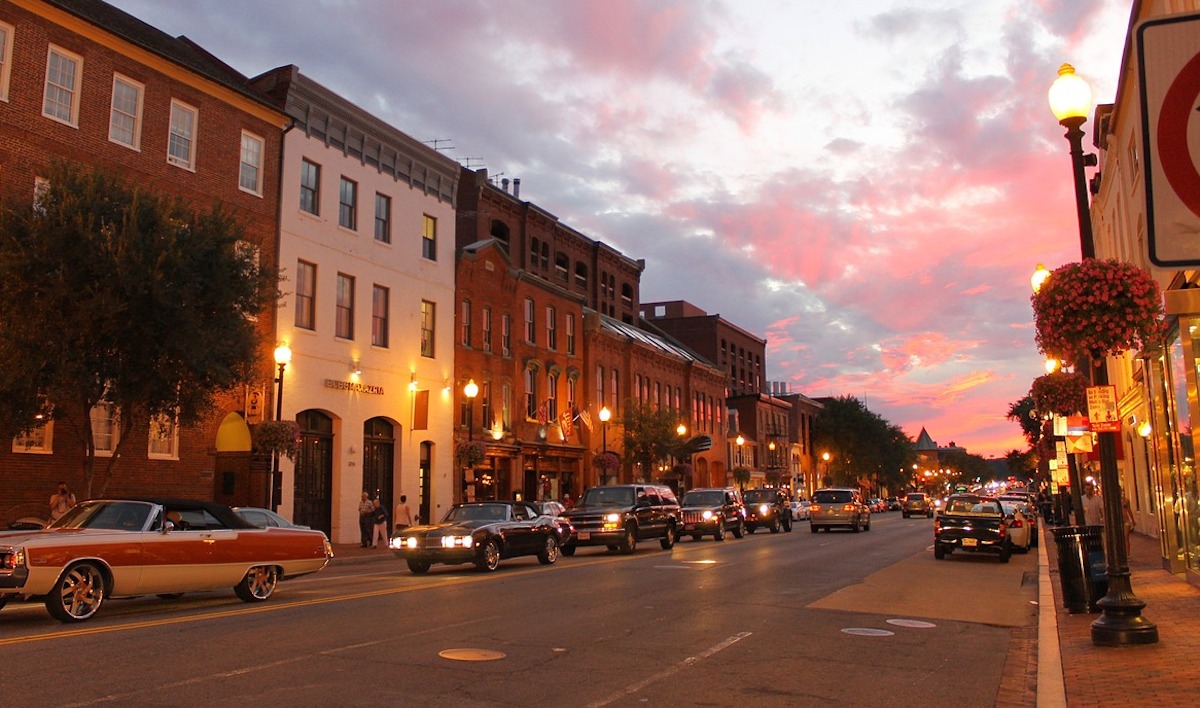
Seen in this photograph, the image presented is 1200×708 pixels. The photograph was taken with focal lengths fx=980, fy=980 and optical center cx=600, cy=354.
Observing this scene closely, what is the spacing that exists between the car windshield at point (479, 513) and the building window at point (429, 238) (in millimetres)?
18270

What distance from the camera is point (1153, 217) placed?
2.85 m

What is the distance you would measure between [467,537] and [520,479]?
2279 centimetres

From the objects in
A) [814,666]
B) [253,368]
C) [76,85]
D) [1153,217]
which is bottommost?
[814,666]

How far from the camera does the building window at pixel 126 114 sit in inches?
1024

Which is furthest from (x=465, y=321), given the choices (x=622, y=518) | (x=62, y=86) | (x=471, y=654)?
(x=471, y=654)

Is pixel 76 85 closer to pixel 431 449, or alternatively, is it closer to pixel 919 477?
pixel 431 449

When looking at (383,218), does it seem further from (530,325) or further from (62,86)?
(62,86)

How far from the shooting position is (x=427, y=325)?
38438 millimetres

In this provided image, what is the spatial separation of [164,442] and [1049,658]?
23.3 meters

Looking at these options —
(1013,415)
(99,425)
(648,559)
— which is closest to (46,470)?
(99,425)

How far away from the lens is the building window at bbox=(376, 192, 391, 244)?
119 feet

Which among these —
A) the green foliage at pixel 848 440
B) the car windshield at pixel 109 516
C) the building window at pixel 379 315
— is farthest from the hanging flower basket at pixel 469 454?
the green foliage at pixel 848 440

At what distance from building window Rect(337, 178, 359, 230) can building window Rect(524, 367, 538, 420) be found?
41.7ft

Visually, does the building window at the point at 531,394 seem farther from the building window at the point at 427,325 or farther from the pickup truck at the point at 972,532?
the pickup truck at the point at 972,532
